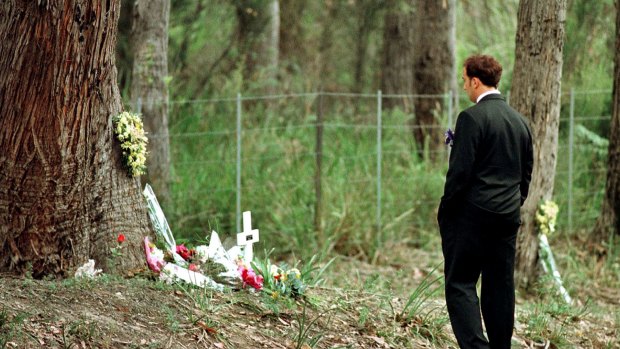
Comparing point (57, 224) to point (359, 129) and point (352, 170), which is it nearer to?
point (352, 170)

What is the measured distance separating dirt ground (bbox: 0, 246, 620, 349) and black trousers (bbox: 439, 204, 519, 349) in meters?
0.75

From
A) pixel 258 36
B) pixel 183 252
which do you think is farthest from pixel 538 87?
pixel 258 36

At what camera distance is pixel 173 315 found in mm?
6320

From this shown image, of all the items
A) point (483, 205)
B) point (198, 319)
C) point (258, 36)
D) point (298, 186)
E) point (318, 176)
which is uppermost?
point (258, 36)

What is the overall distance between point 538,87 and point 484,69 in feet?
9.74

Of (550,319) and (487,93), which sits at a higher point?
(487,93)

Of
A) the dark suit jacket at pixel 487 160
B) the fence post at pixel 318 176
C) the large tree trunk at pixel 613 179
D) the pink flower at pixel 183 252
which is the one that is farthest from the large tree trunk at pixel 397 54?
the dark suit jacket at pixel 487 160

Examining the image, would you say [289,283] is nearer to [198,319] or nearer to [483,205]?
[198,319]

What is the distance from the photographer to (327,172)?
11.9m

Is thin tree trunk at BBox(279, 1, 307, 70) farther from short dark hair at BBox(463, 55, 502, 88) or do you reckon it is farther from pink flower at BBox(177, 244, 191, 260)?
short dark hair at BBox(463, 55, 502, 88)

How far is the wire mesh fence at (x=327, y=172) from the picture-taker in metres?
11.2

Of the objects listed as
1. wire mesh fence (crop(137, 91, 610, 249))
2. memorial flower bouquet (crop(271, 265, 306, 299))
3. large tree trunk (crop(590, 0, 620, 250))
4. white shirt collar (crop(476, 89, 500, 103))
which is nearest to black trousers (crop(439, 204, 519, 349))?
white shirt collar (crop(476, 89, 500, 103))

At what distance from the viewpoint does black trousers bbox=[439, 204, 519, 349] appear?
244 inches

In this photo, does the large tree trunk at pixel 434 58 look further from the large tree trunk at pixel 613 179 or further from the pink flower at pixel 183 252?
the pink flower at pixel 183 252
